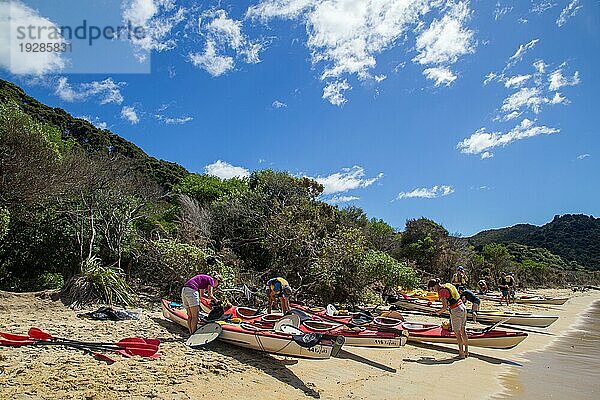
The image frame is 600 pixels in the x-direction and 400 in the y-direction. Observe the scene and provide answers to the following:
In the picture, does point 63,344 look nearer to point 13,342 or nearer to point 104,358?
point 13,342

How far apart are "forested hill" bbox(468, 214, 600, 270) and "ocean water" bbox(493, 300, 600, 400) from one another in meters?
69.2

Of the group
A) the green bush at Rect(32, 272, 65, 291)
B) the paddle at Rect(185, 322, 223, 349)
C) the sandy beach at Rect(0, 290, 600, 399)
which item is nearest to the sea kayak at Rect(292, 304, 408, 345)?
the sandy beach at Rect(0, 290, 600, 399)

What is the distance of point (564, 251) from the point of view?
76438 mm

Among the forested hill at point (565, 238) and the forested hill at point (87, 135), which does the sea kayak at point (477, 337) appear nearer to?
the forested hill at point (87, 135)

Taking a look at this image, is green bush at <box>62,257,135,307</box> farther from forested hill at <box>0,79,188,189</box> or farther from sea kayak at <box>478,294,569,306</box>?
sea kayak at <box>478,294,569,306</box>

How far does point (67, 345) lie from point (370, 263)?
11238 millimetres

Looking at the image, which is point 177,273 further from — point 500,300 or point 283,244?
point 500,300

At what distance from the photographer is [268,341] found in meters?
7.13

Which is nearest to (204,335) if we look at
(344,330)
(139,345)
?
(139,345)

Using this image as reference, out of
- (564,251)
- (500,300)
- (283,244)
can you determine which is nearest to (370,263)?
(283,244)

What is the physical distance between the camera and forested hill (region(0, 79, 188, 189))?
28.2 meters

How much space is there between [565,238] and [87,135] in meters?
84.9

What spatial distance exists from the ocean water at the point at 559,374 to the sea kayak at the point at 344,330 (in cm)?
206

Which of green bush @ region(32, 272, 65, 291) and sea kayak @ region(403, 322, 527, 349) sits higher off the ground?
green bush @ region(32, 272, 65, 291)
